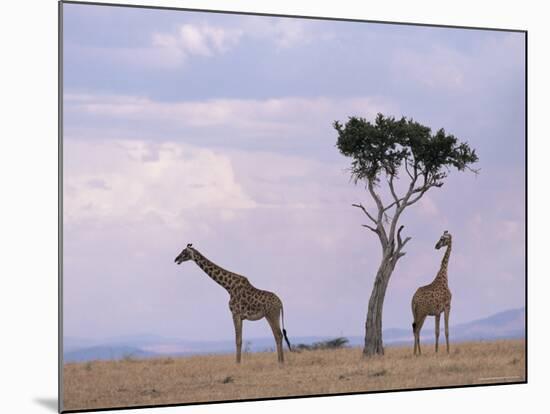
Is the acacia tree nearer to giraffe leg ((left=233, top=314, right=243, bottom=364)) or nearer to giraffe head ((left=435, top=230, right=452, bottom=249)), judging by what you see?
giraffe head ((left=435, top=230, right=452, bottom=249))

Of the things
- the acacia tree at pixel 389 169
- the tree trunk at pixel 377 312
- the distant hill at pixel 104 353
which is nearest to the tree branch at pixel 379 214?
the acacia tree at pixel 389 169

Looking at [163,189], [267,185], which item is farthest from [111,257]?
[267,185]

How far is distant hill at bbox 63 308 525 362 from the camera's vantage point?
9.43 m

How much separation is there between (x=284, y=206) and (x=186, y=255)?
0.94 m

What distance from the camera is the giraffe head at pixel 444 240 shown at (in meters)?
10.6

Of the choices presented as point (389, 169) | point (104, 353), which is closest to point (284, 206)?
point (389, 169)

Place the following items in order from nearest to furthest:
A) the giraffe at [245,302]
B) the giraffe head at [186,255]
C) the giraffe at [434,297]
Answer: the giraffe head at [186,255]
the giraffe at [245,302]
the giraffe at [434,297]

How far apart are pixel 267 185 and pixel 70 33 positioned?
2028 millimetres

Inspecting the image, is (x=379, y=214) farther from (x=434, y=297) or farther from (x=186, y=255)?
(x=186, y=255)

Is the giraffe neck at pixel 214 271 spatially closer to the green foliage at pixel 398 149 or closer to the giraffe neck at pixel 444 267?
the green foliage at pixel 398 149

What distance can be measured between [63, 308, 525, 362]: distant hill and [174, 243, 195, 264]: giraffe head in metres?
0.64

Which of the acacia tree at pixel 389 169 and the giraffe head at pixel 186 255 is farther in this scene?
the acacia tree at pixel 389 169

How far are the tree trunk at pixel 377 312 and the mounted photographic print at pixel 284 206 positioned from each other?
0.02 meters

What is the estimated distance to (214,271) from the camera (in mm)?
Result: 9906
